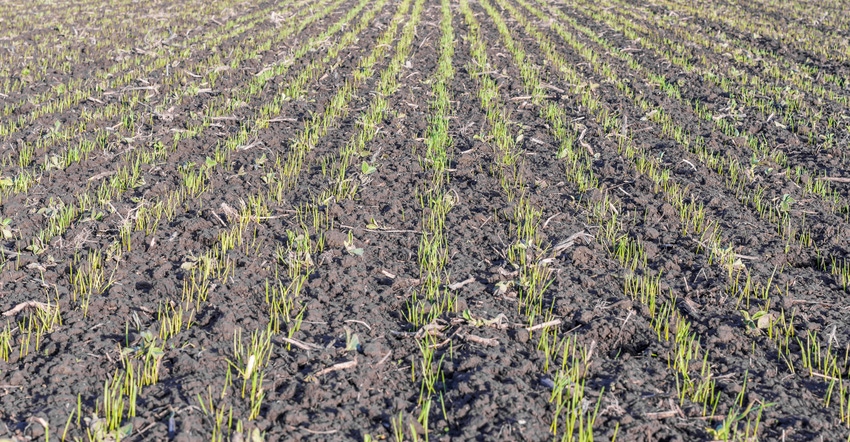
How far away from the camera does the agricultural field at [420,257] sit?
2.76 meters

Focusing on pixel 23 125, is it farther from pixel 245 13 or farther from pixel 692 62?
pixel 245 13

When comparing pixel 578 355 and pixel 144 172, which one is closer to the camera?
pixel 578 355

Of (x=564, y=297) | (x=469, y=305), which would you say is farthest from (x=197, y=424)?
(x=564, y=297)

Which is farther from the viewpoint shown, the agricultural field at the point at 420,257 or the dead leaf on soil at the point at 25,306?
the dead leaf on soil at the point at 25,306

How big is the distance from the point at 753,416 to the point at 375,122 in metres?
4.97

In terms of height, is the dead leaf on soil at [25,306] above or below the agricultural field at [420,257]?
above

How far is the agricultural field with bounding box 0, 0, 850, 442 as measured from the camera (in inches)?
109

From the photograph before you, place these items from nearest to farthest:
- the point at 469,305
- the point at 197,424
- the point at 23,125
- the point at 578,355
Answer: the point at 197,424 → the point at 578,355 → the point at 469,305 → the point at 23,125

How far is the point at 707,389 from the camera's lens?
9.27 feet

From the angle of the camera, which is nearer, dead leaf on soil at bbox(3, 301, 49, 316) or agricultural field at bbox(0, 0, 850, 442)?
agricultural field at bbox(0, 0, 850, 442)

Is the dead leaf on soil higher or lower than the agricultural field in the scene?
higher

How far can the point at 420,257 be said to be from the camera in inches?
162

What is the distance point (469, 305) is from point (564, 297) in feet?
1.61

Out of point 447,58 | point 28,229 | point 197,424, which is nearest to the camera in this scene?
point 197,424
